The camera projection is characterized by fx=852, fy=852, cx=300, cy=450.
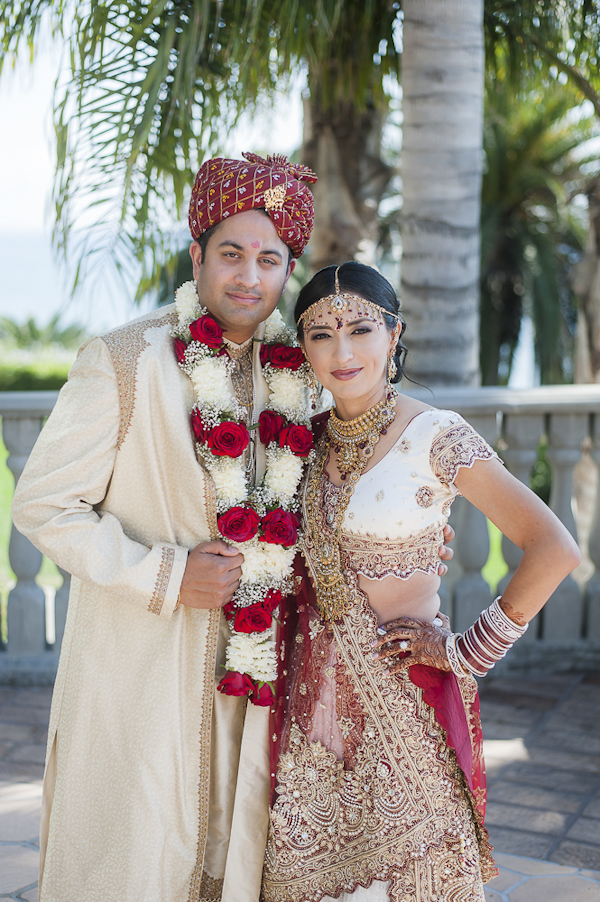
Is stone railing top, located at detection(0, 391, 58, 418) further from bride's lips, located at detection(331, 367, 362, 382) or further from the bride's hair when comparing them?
bride's lips, located at detection(331, 367, 362, 382)

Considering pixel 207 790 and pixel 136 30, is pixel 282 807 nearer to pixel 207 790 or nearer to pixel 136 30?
pixel 207 790

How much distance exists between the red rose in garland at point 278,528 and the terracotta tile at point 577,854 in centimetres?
158

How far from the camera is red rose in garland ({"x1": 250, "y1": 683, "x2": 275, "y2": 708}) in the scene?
2.29 meters

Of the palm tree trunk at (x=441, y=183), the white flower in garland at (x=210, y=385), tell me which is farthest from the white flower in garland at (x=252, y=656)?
the palm tree trunk at (x=441, y=183)

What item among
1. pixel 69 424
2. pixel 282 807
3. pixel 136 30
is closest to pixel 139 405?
pixel 69 424

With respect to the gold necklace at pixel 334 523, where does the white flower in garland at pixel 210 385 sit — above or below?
above

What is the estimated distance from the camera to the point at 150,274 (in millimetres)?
4863

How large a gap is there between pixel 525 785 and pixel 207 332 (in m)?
2.28

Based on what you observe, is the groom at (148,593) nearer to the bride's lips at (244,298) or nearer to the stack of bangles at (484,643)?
the bride's lips at (244,298)

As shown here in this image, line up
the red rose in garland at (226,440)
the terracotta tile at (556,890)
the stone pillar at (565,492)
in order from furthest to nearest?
the stone pillar at (565,492) → the terracotta tile at (556,890) → the red rose in garland at (226,440)

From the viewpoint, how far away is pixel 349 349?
2.22 m

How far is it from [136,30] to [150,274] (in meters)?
1.28

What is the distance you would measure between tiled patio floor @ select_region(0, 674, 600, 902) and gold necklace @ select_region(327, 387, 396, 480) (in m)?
1.50

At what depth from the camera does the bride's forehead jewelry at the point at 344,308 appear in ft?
7.32
